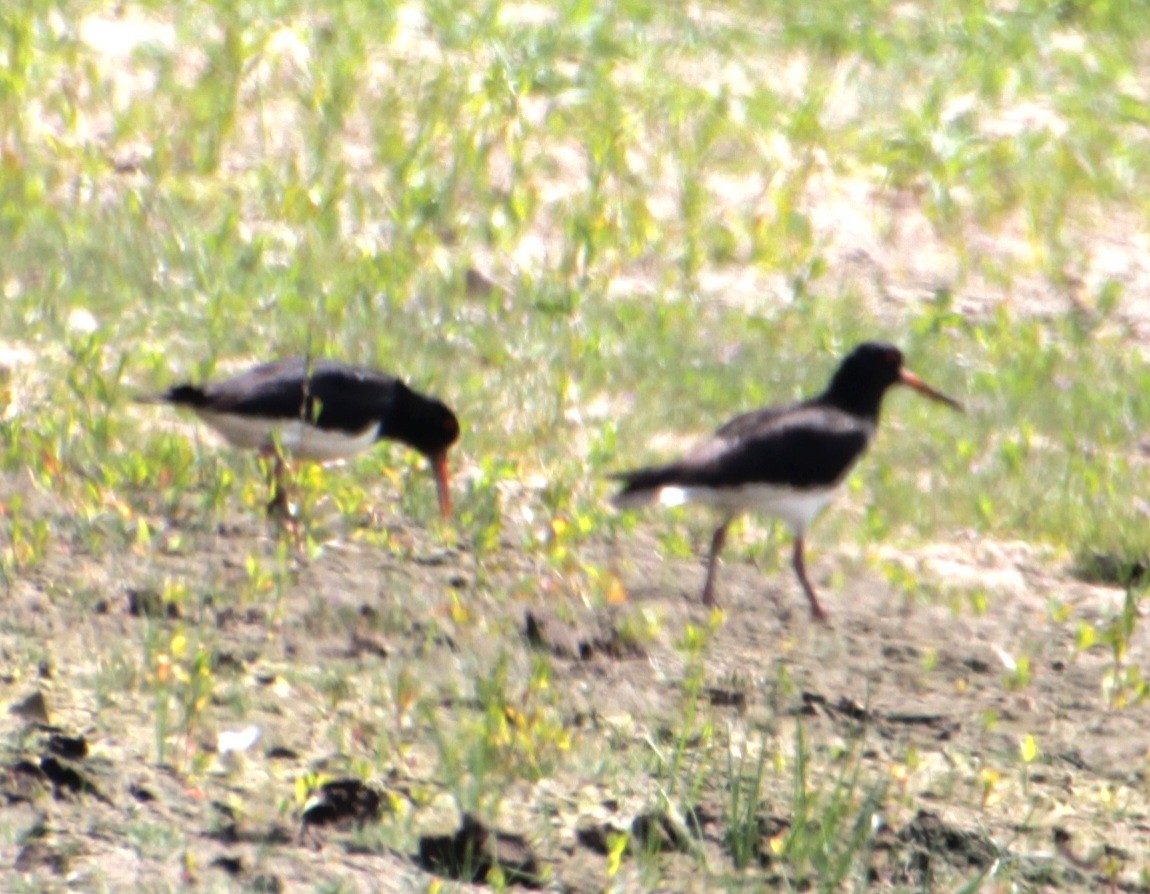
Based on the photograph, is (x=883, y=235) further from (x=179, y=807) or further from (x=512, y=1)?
(x=179, y=807)

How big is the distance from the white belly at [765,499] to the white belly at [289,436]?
1228 millimetres

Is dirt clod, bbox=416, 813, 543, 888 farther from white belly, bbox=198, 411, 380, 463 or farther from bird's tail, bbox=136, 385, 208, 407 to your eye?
bird's tail, bbox=136, 385, 208, 407

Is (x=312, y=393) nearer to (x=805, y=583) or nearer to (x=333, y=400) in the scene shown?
(x=333, y=400)

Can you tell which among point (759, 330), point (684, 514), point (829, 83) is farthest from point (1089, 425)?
point (829, 83)

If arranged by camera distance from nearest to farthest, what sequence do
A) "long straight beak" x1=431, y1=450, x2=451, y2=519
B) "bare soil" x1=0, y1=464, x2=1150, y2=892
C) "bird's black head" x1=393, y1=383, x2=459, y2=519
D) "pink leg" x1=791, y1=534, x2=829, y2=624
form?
"bare soil" x1=0, y1=464, x2=1150, y2=892 → "pink leg" x1=791, y1=534, x2=829, y2=624 → "long straight beak" x1=431, y1=450, x2=451, y2=519 → "bird's black head" x1=393, y1=383, x2=459, y2=519

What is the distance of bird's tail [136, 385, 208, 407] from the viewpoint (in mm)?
7824

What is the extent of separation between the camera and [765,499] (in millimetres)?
7969

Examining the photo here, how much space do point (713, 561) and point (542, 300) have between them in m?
3.23

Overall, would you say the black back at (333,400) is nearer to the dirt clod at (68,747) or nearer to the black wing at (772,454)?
the black wing at (772,454)

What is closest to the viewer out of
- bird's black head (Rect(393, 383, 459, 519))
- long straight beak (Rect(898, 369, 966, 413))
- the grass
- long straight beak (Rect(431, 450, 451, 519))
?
the grass

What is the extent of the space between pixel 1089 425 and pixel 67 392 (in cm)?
457

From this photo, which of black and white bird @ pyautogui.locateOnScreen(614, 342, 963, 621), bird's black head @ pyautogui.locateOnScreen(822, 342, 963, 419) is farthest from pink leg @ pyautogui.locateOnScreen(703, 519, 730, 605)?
bird's black head @ pyautogui.locateOnScreen(822, 342, 963, 419)

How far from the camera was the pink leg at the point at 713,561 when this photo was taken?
759cm

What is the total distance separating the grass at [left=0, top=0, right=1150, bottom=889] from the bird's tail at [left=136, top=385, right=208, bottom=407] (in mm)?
189
